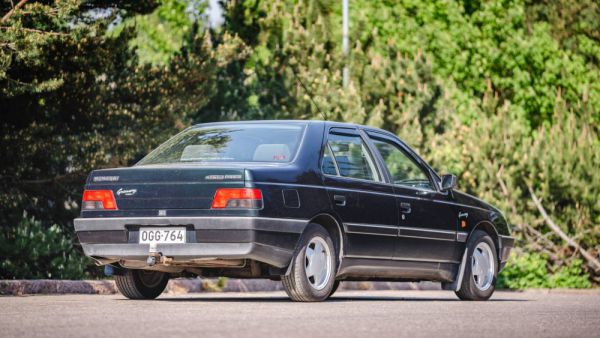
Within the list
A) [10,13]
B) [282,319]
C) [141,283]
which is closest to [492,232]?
[141,283]

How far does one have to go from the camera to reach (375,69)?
23609 millimetres

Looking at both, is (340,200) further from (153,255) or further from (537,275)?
(537,275)

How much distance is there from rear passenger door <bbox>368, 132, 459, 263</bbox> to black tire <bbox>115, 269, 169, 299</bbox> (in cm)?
230

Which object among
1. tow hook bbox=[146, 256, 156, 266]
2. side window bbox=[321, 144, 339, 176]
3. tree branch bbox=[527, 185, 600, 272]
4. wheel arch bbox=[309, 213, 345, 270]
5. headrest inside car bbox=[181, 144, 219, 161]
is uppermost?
headrest inside car bbox=[181, 144, 219, 161]

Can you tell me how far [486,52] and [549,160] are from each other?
55.3 ft

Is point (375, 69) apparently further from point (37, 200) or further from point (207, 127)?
point (207, 127)

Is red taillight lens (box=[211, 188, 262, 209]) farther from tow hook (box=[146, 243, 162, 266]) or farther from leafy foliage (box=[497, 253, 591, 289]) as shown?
leafy foliage (box=[497, 253, 591, 289])

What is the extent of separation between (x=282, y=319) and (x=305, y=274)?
184 centimetres

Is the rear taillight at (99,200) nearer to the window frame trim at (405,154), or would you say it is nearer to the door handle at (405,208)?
the window frame trim at (405,154)

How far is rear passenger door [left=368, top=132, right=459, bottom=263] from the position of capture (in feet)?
38.5

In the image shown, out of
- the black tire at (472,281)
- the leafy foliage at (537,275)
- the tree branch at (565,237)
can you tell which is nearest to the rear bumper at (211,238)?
the black tire at (472,281)

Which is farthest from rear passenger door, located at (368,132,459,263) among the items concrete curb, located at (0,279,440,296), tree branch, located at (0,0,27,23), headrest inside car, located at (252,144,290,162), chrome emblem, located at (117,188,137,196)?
tree branch, located at (0,0,27,23)

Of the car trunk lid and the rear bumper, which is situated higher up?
the car trunk lid

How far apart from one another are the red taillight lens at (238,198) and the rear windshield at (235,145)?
746 mm
